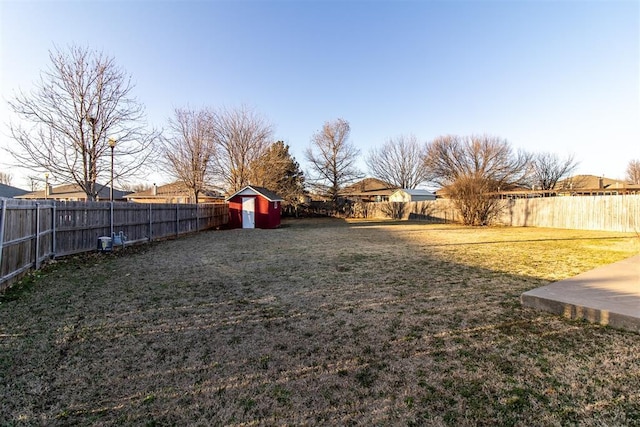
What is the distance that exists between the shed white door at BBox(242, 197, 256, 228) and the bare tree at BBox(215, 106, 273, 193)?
21.0ft

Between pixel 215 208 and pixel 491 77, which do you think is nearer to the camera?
pixel 491 77

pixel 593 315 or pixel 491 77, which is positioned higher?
pixel 491 77

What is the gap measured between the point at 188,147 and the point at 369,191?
88.9 ft

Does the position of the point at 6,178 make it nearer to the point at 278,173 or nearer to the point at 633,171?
the point at 278,173

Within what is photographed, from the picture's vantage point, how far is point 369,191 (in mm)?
42250

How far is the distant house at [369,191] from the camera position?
116 ft

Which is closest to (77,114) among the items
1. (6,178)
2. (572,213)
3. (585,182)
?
(572,213)

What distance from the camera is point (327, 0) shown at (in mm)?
10977

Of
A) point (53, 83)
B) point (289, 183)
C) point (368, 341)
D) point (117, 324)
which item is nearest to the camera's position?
point (368, 341)

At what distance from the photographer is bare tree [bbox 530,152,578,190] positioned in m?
34.6

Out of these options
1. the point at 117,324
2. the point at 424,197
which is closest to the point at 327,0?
the point at 117,324

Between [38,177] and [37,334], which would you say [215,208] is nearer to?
[38,177]

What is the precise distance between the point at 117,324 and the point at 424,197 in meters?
36.1

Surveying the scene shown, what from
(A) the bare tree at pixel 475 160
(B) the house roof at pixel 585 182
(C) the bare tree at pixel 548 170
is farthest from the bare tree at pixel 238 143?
(B) the house roof at pixel 585 182
